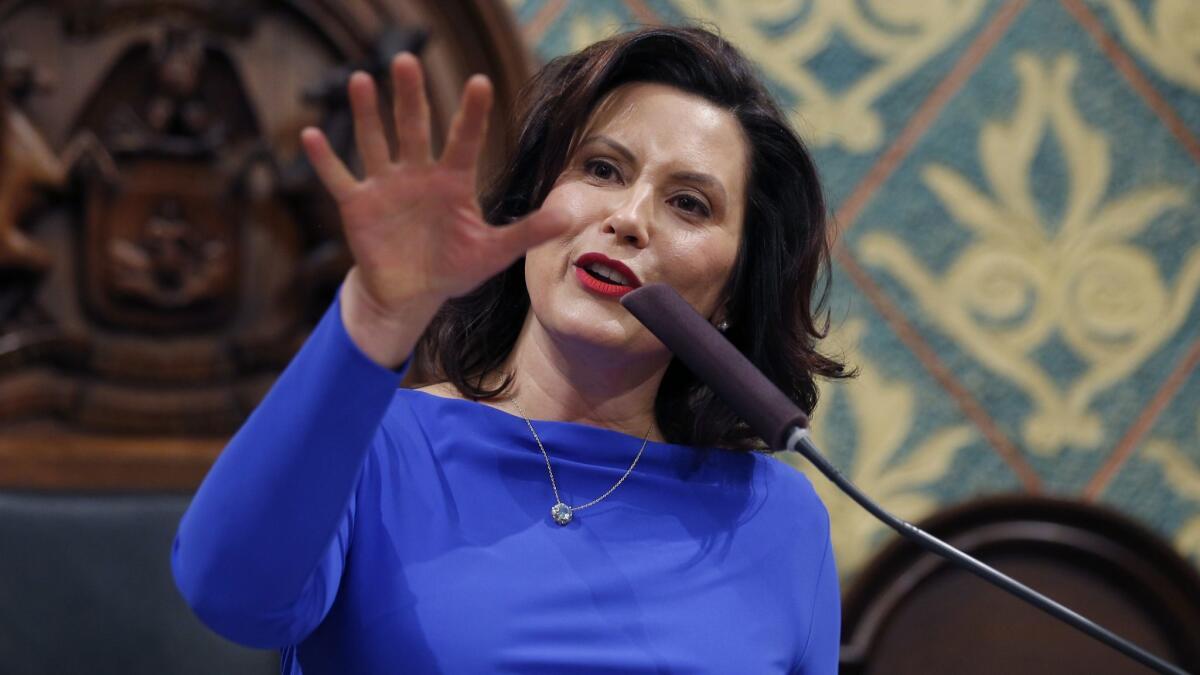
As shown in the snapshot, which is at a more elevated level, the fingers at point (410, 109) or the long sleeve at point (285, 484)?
the fingers at point (410, 109)

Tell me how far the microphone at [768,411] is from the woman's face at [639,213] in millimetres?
156

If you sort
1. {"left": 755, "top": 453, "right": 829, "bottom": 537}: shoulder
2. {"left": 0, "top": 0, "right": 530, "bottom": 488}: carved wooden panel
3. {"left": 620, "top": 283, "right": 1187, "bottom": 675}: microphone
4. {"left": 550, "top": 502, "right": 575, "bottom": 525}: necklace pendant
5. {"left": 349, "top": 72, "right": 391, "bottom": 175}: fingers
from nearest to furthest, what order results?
{"left": 349, "top": 72, "right": 391, "bottom": 175}: fingers, {"left": 620, "top": 283, "right": 1187, "bottom": 675}: microphone, {"left": 550, "top": 502, "right": 575, "bottom": 525}: necklace pendant, {"left": 755, "top": 453, "right": 829, "bottom": 537}: shoulder, {"left": 0, "top": 0, "right": 530, "bottom": 488}: carved wooden panel

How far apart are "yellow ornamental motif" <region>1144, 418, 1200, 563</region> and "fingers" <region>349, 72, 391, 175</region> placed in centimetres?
147

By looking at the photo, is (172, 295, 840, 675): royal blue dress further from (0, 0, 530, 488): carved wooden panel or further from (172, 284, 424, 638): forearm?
(0, 0, 530, 488): carved wooden panel

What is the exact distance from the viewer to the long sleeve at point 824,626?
1.14 meters

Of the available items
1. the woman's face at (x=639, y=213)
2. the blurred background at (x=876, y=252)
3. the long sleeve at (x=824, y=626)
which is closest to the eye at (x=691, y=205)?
the woman's face at (x=639, y=213)

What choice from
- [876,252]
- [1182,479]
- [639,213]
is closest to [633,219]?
[639,213]

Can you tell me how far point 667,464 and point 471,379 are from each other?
18 centimetres

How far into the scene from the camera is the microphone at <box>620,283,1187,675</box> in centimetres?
87

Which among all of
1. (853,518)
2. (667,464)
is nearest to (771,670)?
(667,464)

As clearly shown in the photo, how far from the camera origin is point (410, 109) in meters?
0.75

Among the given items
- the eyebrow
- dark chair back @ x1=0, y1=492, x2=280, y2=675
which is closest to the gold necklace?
the eyebrow

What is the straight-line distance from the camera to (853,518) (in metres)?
1.86

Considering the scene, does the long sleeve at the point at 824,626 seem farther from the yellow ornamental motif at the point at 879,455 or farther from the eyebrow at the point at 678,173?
the yellow ornamental motif at the point at 879,455
